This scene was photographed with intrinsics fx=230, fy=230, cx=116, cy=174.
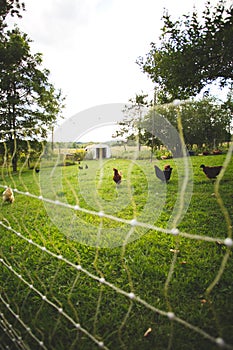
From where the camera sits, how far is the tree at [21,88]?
1068cm

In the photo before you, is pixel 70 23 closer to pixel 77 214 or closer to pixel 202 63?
pixel 202 63

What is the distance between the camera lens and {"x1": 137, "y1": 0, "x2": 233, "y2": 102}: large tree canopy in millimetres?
3424

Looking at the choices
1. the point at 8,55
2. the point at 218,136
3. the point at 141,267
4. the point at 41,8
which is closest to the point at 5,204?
the point at 141,267

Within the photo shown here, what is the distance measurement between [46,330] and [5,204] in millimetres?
3029

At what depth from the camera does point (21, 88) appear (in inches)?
446

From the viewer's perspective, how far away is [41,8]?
5902 millimetres

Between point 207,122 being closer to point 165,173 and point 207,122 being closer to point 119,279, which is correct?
point 165,173

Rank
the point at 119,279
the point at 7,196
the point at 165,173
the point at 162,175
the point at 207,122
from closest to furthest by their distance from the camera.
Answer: the point at 119,279
the point at 7,196
the point at 165,173
the point at 162,175
the point at 207,122

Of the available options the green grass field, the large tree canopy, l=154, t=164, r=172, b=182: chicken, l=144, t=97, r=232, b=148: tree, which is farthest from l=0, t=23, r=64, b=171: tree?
the green grass field

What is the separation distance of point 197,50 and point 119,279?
11.9 ft

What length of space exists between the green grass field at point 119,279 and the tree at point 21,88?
8.53 meters

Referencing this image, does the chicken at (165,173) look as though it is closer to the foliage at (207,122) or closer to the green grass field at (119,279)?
the green grass field at (119,279)

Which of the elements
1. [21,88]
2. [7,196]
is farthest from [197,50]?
[21,88]

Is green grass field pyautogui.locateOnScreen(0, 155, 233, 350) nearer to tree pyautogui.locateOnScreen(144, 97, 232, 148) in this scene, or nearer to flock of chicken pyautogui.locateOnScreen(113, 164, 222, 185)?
flock of chicken pyautogui.locateOnScreen(113, 164, 222, 185)
